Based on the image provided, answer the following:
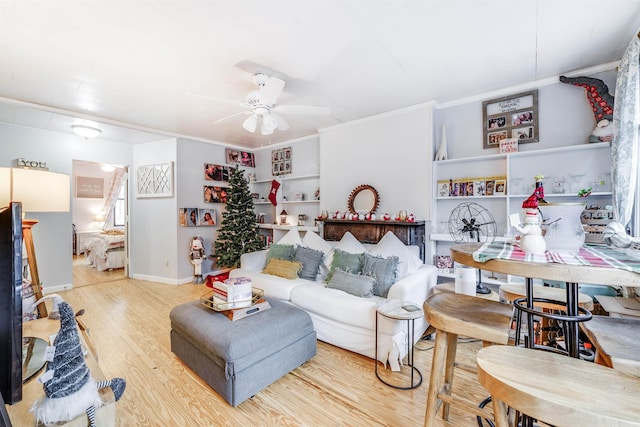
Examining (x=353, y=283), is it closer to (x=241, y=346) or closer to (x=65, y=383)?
(x=241, y=346)

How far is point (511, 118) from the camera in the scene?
3084mm

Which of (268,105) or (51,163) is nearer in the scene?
(268,105)

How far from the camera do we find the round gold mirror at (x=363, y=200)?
12.8 ft

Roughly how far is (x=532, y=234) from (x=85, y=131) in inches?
214

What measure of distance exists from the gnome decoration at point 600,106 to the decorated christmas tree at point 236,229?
15.4ft

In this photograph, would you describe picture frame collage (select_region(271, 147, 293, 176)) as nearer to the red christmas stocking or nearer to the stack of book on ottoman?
the red christmas stocking

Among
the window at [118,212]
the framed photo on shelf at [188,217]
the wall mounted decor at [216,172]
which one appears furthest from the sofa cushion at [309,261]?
the window at [118,212]

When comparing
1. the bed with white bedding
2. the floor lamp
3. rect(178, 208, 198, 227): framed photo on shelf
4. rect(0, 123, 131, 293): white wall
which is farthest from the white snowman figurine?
the bed with white bedding

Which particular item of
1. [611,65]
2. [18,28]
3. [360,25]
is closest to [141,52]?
[18,28]

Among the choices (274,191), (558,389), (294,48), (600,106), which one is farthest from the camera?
(274,191)

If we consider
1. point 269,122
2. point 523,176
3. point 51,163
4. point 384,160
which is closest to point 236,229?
point 269,122

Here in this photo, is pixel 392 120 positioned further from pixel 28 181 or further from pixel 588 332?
pixel 28 181

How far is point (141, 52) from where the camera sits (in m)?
2.28

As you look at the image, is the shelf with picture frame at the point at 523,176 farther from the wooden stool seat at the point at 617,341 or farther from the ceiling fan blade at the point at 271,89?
the ceiling fan blade at the point at 271,89
